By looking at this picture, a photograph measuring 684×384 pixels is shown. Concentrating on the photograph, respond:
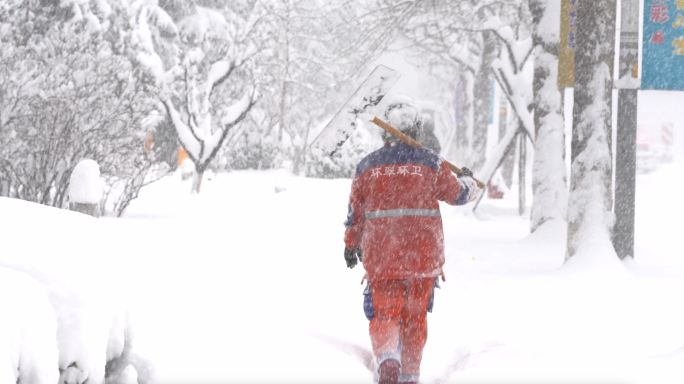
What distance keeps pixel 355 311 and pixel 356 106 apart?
255 cm

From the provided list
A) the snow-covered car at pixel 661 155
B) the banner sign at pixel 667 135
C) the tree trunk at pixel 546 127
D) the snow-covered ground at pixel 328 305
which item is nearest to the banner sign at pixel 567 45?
the tree trunk at pixel 546 127

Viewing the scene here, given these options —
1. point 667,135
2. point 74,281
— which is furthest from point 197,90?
point 667,135

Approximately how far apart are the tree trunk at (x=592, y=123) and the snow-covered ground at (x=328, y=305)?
20.2 inches

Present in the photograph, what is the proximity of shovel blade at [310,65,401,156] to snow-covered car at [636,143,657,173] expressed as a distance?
30.3 meters

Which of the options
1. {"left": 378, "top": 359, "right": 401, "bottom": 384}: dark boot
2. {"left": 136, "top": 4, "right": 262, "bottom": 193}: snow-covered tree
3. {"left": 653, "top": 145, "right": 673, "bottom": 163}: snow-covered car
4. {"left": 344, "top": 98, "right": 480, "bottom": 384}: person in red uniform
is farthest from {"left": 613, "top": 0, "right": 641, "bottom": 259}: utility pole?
{"left": 653, "top": 145, "right": 673, "bottom": 163}: snow-covered car

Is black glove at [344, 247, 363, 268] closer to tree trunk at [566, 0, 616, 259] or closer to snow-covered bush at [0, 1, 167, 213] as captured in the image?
tree trunk at [566, 0, 616, 259]

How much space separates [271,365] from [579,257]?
3.70 meters

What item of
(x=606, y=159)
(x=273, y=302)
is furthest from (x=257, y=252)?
(x=606, y=159)

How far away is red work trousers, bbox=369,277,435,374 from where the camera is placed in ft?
11.7

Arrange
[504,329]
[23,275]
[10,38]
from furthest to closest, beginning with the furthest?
[10,38], [504,329], [23,275]

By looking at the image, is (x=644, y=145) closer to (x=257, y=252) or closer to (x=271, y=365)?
(x=257, y=252)

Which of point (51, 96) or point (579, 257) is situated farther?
point (51, 96)

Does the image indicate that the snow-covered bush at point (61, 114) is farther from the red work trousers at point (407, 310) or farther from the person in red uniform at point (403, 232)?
the red work trousers at point (407, 310)

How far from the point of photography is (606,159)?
6.70 m
